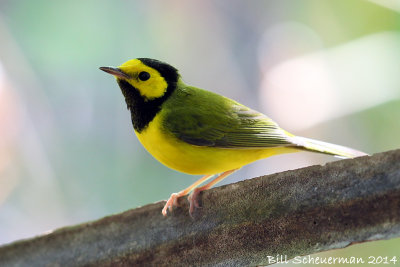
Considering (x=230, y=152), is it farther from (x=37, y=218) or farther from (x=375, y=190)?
(x=37, y=218)

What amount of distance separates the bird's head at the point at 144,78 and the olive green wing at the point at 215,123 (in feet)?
0.20

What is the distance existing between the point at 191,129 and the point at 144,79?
0.89 ft

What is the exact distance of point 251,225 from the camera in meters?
1.31

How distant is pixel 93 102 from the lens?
2.88 meters

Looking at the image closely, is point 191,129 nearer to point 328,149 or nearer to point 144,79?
point 144,79

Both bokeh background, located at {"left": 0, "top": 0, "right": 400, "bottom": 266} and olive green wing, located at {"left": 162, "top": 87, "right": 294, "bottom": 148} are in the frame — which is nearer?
olive green wing, located at {"left": 162, "top": 87, "right": 294, "bottom": 148}

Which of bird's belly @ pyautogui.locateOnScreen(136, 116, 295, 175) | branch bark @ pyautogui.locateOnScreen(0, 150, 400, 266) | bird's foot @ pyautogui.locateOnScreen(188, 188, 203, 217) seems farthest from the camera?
bird's belly @ pyautogui.locateOnScreen(136, 116, 295, 175)

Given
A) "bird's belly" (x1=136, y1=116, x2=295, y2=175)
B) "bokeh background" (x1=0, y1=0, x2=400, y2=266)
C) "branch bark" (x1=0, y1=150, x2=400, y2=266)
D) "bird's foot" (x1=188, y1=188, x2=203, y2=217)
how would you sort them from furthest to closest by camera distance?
1. "bokeh background" (x1=0, y1=0, x2=400, y2=266)
2. "bird's belly" (x1=136, y1=116, x2=295, y2=175)
3. "bird's foot" (x1=188, y1=188, x2=203, y2=217)
4. "branch bark" (x1=0, y1=150, x2=400, y2=266)

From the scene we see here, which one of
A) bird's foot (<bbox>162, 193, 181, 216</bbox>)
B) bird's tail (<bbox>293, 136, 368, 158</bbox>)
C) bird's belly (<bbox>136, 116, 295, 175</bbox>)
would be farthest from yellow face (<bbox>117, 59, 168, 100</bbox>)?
bird's tail (<bbox>293, 136, 368, 158</bbox>)

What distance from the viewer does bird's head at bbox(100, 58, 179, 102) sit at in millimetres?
1755

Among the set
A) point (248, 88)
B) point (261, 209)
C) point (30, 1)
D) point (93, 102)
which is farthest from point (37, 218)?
point (261, 209)

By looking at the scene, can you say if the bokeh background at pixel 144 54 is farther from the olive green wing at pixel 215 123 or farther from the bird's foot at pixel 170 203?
the bird's foot at pixel 170 203

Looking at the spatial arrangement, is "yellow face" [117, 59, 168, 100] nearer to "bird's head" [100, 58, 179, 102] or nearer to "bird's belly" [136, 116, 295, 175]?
"bird's head" [100, 58, 179, 102]

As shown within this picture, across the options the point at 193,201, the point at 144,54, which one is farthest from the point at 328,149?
the point at 144,54
